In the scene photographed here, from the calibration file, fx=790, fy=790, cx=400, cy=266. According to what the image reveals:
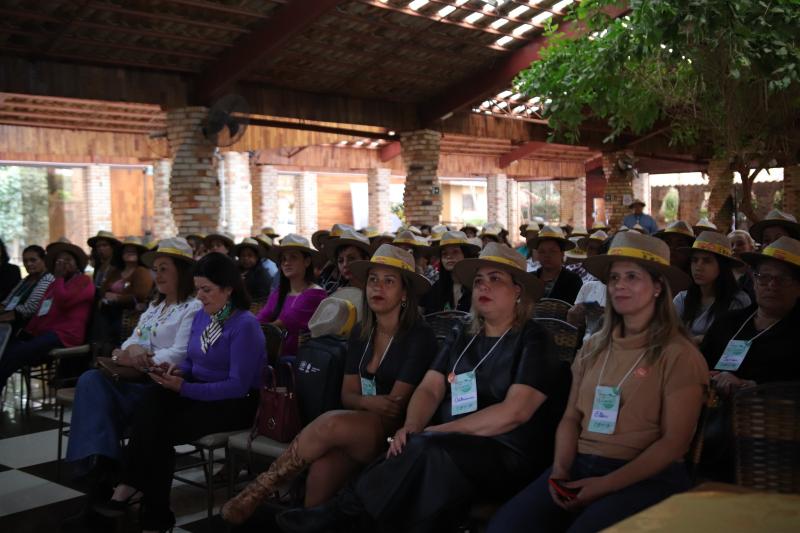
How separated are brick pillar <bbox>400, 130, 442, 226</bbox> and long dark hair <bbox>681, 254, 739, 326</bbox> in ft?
38.1

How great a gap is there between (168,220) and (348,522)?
1494cm

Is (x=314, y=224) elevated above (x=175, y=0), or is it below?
below

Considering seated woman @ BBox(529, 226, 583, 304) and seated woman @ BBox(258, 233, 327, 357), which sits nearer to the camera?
seated woman @ BBox(258, 233, 327, 357)

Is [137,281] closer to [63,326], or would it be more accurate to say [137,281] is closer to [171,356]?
[63,326]

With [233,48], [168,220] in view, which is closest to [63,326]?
[233,48]

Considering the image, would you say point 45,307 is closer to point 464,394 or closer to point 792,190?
point 464,394

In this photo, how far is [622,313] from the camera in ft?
9.01

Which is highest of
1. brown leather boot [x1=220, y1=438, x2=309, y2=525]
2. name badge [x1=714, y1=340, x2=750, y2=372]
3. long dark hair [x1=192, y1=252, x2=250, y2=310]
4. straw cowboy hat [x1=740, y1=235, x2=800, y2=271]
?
straw cowboy hat [x1=740, y1=235, x2=800, y2=271]

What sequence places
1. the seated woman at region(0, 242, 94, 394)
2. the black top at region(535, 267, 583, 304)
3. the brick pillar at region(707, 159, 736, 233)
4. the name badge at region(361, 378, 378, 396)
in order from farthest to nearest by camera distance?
the brick pillar at region(707, 159, 736, 233), the seated woman at region(0, 242, 94, 394), the black top at region(535, 267, 583, 304), the name badge at region(361, 378, 378, 396)

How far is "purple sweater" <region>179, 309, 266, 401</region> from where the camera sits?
3.71 m

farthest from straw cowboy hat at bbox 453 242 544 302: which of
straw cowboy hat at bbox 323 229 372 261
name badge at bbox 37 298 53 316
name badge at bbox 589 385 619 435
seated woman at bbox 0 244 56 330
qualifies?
seated woman at bbox 0 244 56 330

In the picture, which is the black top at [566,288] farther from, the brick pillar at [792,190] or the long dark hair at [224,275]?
the brick pillar at [792,190]

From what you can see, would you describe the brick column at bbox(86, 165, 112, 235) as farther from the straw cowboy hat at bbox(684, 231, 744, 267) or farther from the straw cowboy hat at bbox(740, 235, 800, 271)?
the straw cowboy hat at bbox(740, 235, 800, 271)

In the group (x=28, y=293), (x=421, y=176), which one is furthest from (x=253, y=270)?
(x=421, y=176)
